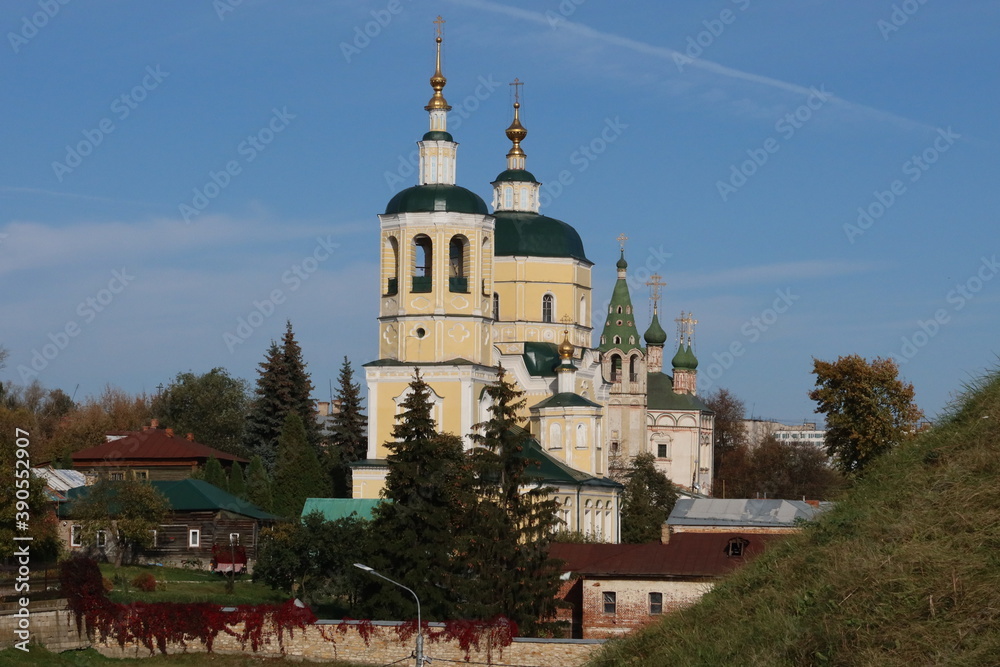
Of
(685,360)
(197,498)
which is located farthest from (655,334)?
(197,498)

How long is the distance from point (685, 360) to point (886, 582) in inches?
3441

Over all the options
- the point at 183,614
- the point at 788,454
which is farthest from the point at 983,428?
the point at 788,454

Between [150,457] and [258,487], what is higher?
[150,457]

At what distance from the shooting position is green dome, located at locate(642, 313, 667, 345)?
102 meters

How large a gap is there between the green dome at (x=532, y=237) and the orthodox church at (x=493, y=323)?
0.06 meters

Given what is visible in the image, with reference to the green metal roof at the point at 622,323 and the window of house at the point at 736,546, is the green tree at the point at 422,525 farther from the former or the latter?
the green metal roof at the point at 622,323

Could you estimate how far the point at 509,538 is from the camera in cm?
3950

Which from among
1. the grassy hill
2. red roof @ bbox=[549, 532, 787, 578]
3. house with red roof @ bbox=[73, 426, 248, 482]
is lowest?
red roof @ bbox=[549, 532, 787, 578]

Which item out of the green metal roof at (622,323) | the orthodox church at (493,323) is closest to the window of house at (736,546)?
the orthodox church at (493,323)

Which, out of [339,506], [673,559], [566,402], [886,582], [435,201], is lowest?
[673,559]

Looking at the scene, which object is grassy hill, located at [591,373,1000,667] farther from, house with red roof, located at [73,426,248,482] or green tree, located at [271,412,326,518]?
house with red roof, located at [73,426,248,482]

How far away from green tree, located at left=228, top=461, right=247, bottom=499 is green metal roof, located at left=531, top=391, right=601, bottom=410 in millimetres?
13241

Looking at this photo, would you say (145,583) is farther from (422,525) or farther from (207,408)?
(207,408)

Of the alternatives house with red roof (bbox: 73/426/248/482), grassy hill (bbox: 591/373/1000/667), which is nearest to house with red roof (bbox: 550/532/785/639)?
grassy hill (bbox: 591/373/1000/667)
